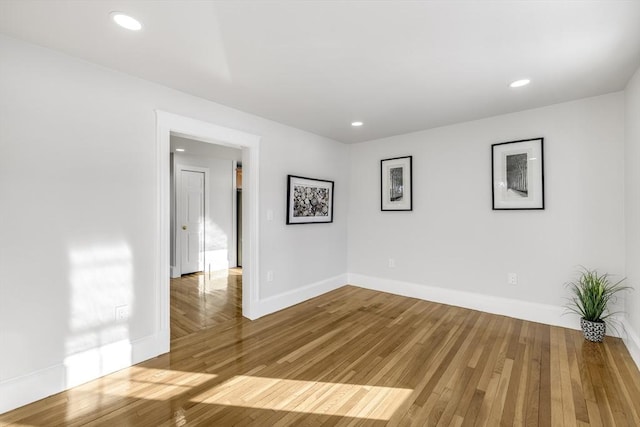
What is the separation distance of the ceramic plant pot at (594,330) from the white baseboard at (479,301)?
29 centimetres

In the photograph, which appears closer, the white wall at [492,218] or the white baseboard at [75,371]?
the white baseboard at [75,371]

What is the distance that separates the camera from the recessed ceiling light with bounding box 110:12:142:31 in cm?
164

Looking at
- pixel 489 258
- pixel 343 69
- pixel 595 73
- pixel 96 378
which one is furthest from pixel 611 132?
pixel 96 378

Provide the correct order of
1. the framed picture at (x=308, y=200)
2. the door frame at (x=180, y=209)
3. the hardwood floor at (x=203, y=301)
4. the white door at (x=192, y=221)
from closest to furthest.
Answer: the hardwood floor at (x=203, y=301)
the framed picture at (x=308, y=200)
the door frame at (x=180, y=209)
the white door at (x=192, y=221)

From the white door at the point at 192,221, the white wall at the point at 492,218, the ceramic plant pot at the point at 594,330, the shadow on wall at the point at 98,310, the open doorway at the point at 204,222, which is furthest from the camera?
the white door at the point at 192,221

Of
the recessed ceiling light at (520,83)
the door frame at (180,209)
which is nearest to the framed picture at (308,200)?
the recessed ceiling light at (520,83)

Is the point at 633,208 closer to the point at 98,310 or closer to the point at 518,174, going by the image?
the point at 518,174

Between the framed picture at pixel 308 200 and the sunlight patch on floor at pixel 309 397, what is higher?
the framed picture at pixel 308 200

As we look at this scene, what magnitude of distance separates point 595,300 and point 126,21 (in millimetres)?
4396

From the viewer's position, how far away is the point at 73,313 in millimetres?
2092

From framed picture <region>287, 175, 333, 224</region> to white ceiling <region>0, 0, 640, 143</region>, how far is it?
1234mm

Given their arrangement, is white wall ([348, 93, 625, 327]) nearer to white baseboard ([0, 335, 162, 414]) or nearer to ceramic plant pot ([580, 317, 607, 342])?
ceramic plant pot ([580, 317, 607, 342])

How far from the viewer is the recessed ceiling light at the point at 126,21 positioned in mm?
1640

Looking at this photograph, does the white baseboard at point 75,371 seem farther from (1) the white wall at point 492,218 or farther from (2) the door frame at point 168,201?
(1) the white wall at point 492,218
